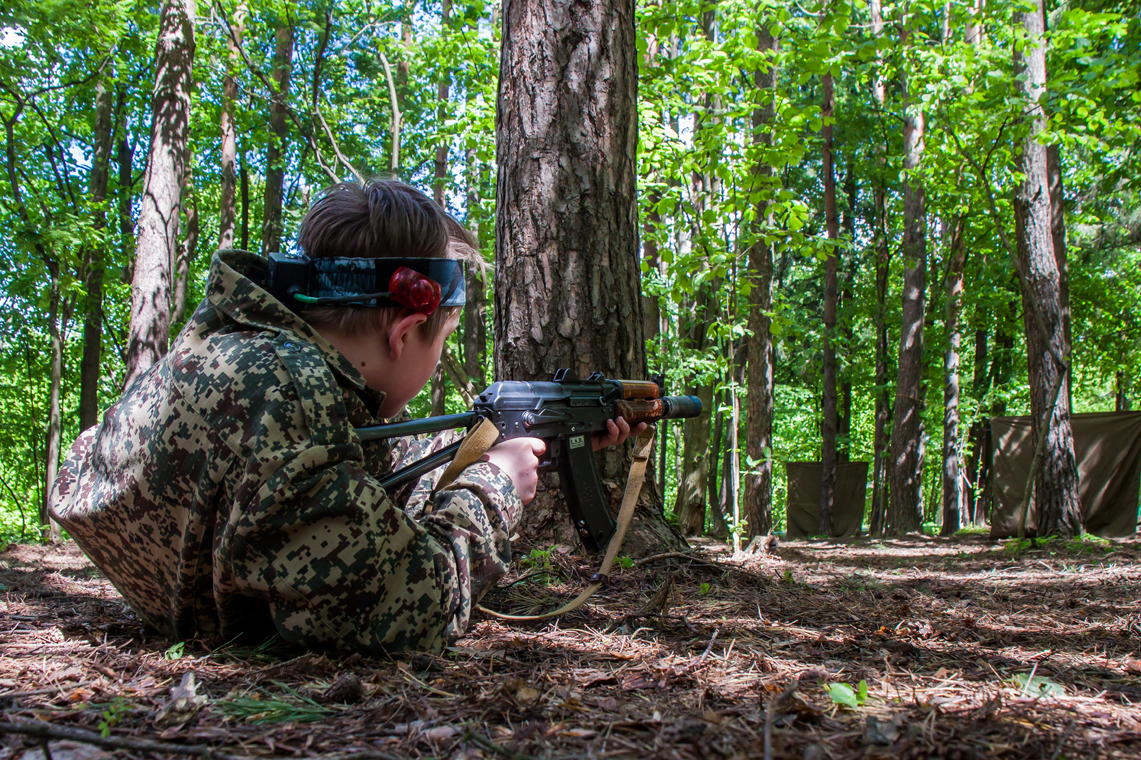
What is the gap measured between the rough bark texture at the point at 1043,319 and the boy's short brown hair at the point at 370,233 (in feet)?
31.2

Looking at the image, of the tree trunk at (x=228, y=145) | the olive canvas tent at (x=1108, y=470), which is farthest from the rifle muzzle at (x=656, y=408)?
the tree trunk at (x=228, y=145)

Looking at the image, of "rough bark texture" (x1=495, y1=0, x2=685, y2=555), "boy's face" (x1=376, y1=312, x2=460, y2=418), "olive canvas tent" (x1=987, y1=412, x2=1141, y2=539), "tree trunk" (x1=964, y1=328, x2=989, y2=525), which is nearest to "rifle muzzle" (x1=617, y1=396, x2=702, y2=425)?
"rough bark texture" (x1=495, y1=0, x2=685, y2=555)

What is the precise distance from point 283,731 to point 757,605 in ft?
6.47

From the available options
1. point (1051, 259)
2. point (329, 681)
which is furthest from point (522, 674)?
point (1051, 259)

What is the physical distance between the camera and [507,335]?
3.54m

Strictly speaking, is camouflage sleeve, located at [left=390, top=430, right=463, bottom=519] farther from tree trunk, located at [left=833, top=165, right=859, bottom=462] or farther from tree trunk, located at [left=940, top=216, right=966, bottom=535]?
tree trunk, located at [left=833, top=165, right=859, bottom=462]

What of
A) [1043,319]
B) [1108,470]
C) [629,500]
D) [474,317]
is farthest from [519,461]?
[1108,470]

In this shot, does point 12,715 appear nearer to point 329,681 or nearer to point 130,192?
point 329,681

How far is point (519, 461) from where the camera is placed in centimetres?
253

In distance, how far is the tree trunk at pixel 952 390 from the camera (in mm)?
17031

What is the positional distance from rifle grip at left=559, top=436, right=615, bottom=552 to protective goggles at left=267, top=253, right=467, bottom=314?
106 centimetres

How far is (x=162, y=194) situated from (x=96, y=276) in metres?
7.04

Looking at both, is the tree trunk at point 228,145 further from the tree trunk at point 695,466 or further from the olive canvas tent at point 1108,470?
the olive canvas tent at point 1108,470

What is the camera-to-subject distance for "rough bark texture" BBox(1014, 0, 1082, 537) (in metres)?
9.20
